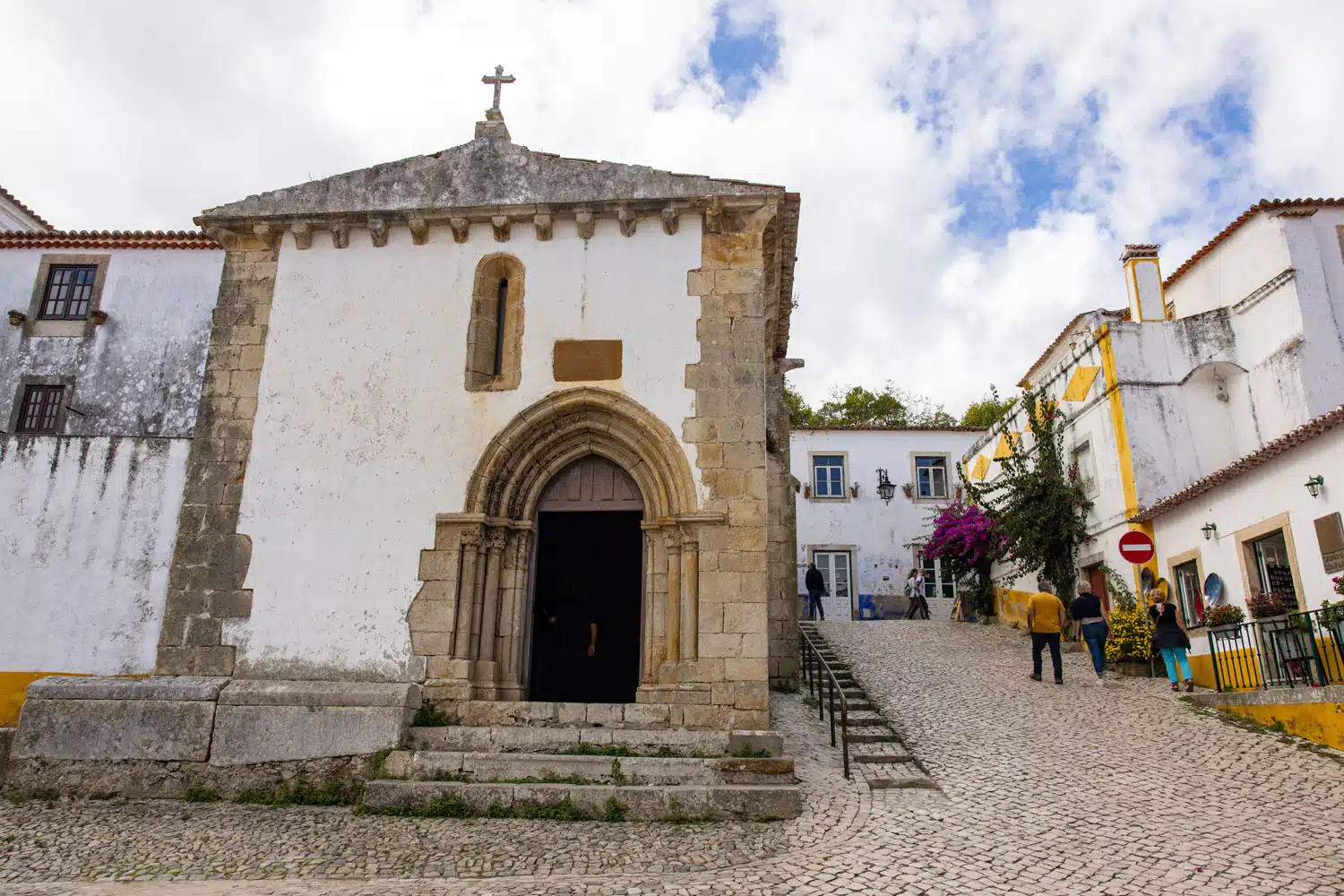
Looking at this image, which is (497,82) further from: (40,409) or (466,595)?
(40,409)

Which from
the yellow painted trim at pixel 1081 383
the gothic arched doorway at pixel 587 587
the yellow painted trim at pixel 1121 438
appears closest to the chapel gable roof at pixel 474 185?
the gothic arched doorway at pixel 587 587

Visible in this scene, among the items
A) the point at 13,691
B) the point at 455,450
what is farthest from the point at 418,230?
the point at 13,691

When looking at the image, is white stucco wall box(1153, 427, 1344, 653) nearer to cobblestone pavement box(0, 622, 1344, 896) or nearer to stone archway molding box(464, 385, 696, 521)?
cobblestone pavement box(0, 622, 1344, 896)

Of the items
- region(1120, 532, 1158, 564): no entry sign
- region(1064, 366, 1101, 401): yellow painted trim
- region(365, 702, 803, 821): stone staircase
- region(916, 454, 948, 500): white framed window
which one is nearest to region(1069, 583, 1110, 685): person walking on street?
region(1120, 532, 1158, 564): no entry sign

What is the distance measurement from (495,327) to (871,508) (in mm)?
18106

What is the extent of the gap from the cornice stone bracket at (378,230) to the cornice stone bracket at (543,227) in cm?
161

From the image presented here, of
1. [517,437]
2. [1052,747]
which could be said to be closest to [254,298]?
[517,437]

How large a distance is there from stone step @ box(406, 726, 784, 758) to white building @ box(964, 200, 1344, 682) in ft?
31.0

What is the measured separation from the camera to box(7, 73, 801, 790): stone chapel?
785 cm

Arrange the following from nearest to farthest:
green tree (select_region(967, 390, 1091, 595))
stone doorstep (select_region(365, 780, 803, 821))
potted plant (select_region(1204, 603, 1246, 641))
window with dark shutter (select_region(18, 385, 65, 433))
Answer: stone doorstep (select_region(365, 780, 803, 821)) < potted plant (select_region(1204, 603, 1246, 641)) < green tree (select_region(967, 390, 1091, 595)) < window with dark shutter (select_region(18, 385, 65, 433))

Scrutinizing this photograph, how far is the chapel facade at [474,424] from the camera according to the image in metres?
8.28

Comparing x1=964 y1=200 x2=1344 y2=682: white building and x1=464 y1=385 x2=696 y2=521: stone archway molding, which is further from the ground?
x1=964 y1=200 x2=1344 y2=682: white building

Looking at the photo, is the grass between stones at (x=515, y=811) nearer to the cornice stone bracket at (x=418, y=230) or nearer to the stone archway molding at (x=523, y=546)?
the stone archway molding at (x=523, y=546)

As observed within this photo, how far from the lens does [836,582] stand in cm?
2500
